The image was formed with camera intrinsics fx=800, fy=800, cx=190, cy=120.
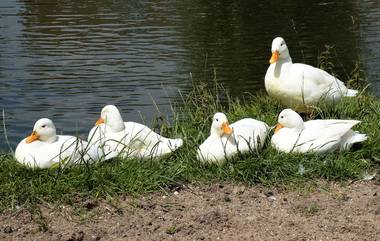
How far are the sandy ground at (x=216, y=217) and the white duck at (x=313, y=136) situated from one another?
1.79 ft

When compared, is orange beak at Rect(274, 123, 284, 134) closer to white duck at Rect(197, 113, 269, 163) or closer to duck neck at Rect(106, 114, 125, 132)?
white duck at Rect(197, 113, 269, 163)

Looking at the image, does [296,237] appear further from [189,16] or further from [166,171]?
[189,16]

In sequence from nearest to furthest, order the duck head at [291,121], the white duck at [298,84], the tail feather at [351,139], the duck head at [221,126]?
the duck head at [221,126], the tail feather at [351,139], the duck head at [291,121], the white duck at [298,84]

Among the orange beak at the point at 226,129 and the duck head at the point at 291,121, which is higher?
the orange beak at the point at 226,129

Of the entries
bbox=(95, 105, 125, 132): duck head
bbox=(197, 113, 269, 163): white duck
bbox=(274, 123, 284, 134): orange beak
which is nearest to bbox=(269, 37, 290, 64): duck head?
bbox=(274, 123, 284, 134): orange beak

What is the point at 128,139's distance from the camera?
24.5 ft

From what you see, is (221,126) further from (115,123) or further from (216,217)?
(216,217)

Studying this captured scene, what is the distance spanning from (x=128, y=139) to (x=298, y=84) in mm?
2116

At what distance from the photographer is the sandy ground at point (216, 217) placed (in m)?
5.75

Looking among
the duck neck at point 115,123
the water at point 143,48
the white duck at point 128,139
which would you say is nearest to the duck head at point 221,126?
the white duck at point 128,139

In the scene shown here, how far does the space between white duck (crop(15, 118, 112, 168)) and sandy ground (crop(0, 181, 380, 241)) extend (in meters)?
0.61

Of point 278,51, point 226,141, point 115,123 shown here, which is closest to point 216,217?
point 226,141

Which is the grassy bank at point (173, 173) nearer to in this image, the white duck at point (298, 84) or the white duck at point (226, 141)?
the white duck at point (226, 141)

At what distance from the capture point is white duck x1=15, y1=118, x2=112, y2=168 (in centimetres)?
677
